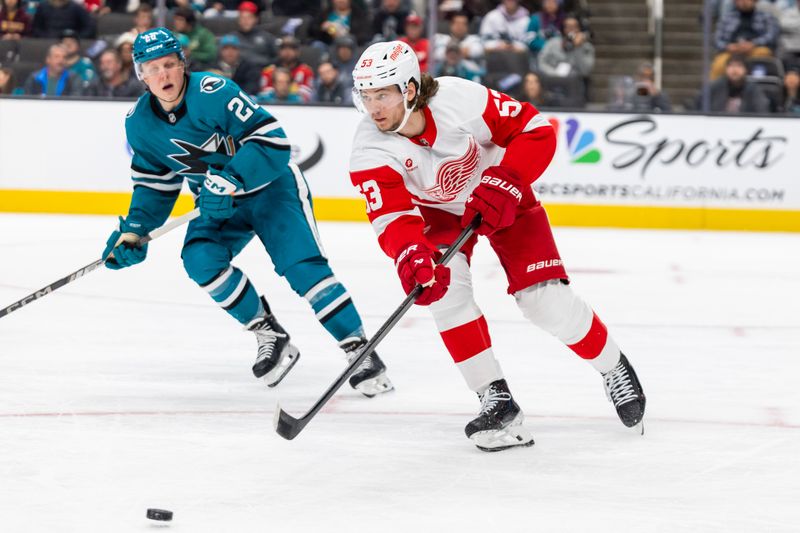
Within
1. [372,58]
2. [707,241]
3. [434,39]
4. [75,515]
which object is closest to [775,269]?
[707,241]

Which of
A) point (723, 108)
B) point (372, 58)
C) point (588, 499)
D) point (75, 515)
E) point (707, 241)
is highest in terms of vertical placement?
point (372, 58)

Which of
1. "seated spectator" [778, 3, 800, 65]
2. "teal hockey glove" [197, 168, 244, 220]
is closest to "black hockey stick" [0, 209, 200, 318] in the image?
"teal hockey glove" [197, 168, 244, 220]

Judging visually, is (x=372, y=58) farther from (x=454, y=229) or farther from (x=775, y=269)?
(x=775, y=269)

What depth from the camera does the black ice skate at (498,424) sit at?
2.90 m

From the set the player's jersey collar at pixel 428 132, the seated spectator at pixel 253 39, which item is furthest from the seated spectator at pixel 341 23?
the player's jersey collar at pixel 428 132

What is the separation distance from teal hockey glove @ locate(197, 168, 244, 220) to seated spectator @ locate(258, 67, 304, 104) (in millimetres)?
4810

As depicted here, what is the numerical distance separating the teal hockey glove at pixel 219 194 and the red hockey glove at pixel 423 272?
0.84 m

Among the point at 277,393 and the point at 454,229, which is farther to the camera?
the point at 277,393

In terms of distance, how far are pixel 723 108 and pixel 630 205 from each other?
88 centimetres

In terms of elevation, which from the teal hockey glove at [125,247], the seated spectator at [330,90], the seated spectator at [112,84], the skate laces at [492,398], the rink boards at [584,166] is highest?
the teal hockey glove at [125,247]

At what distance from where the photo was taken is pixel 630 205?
803 centimetres

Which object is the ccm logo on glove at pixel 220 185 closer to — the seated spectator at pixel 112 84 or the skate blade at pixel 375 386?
the skate blade at pixel 375 386

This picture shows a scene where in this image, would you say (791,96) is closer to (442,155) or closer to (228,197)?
(228,197)

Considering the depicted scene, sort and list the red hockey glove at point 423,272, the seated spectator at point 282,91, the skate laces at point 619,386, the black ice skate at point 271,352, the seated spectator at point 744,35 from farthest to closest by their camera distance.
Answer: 1. the seated spectator at point 282,91
2. the seated spectator at point 744,35
3. the black ice skate at point 271,352
4. the skate laces at point 619,386
5. the red hockey glove at point 423,272
